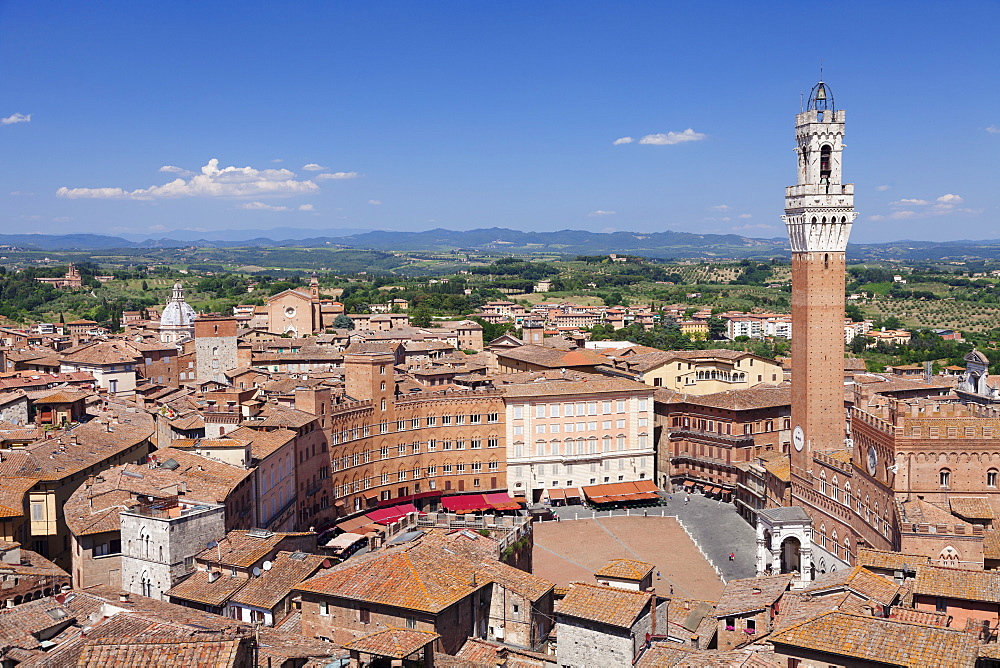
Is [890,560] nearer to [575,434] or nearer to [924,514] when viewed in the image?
[924,514]

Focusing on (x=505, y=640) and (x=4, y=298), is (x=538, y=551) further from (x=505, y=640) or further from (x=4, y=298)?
(x=4, y=298)

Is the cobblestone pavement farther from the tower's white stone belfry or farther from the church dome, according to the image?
the church dome

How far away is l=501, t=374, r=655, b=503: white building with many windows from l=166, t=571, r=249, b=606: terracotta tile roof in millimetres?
37030

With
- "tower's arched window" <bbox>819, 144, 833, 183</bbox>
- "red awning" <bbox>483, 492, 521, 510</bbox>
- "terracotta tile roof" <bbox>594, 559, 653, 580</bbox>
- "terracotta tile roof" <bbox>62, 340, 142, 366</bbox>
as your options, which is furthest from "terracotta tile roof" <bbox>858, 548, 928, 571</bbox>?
"terracotta tile roof" <bbox>62, 340, 142, 366</bbox>

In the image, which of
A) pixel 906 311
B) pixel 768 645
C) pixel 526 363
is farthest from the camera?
pixel 906 311

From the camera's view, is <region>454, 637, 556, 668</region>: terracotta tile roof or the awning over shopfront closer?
<region>454, 637, 556, 668</region>: terracotta tile roof

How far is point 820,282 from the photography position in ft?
182

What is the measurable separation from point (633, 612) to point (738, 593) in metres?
11.3

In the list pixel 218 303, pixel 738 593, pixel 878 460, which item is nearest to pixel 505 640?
pixel 738 593

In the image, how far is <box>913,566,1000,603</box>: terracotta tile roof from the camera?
3036 centimetres

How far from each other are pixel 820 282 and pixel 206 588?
37.0 metres

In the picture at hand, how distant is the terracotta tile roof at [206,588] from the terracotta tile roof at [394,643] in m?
→ 9.34

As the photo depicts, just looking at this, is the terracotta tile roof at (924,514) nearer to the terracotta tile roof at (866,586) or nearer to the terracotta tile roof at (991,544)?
the terracotta tile roof at (991,544)

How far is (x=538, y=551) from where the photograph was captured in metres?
53.6
